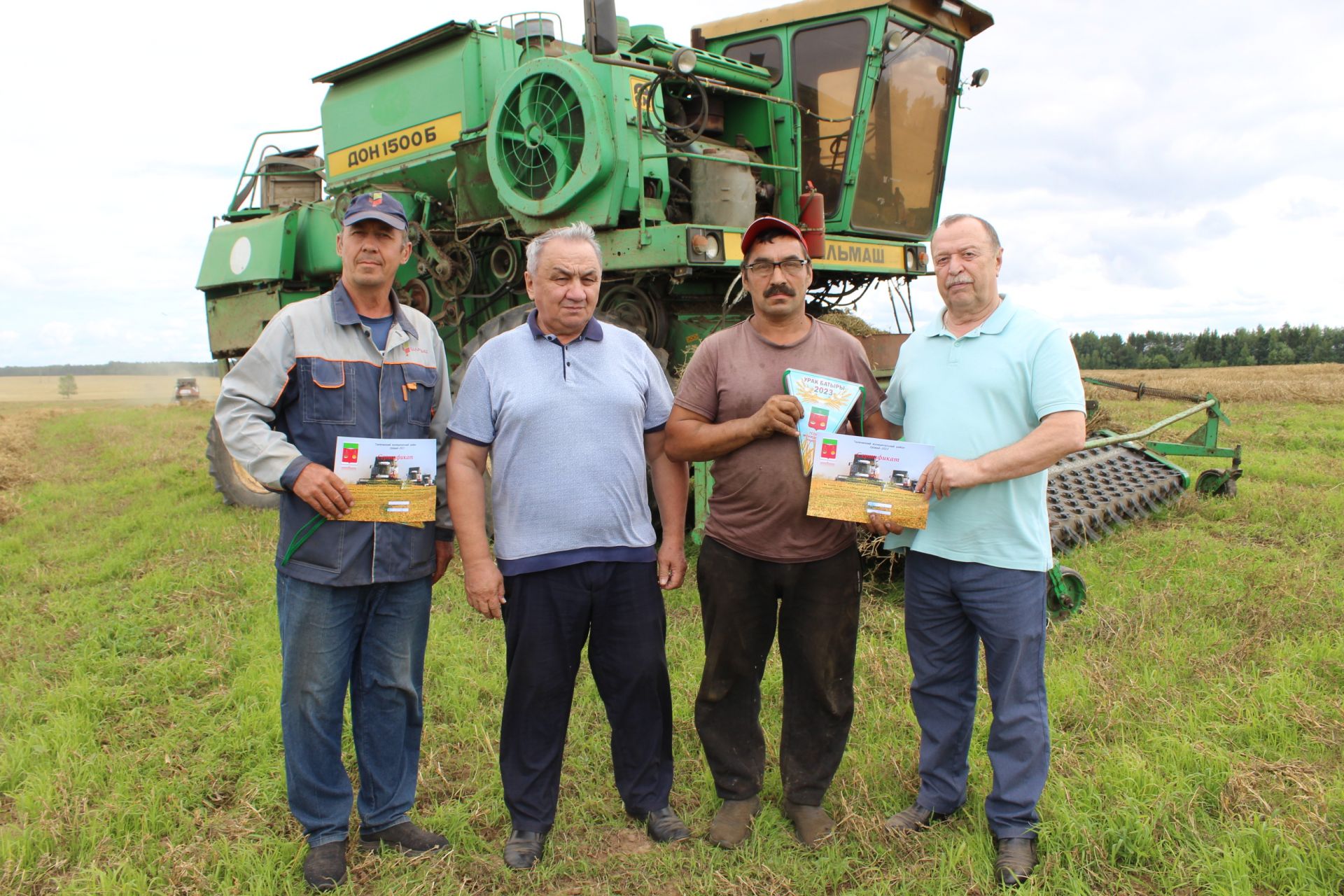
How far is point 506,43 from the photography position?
6.69 m

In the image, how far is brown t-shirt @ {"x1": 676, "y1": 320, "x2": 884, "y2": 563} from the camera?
268cm

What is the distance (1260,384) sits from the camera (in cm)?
1691

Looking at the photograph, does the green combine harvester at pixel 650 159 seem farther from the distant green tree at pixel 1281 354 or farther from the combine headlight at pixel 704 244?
the distant green tree at pixel 1281 354

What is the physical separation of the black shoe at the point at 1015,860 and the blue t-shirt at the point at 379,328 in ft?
7.31

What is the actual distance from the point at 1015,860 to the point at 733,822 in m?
0.80

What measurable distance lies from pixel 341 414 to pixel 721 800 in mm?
1678

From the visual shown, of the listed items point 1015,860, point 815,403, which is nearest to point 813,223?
point 815,403

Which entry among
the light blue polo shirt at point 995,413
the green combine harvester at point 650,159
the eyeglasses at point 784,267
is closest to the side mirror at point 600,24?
the green combine harvester at point 650,159

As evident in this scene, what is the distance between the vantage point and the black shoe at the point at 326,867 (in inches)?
102

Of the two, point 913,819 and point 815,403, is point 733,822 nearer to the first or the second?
point 913,819

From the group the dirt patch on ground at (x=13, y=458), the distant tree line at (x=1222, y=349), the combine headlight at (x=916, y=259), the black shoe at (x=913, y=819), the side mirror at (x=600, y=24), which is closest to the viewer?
the black shoe at (x=913, y=819)

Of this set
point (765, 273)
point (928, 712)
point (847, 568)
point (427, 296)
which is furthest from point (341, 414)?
point (427, 296)

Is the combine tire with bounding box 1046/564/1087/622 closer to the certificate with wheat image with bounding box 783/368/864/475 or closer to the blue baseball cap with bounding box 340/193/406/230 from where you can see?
the certificate with wheat image with bounding box 783/368/864/475

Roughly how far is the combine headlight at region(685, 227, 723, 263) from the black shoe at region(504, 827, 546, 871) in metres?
3.31
